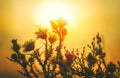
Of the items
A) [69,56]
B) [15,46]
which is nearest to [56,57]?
[69,56]

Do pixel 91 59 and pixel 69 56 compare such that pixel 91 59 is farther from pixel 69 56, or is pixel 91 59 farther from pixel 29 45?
pixel 29 45

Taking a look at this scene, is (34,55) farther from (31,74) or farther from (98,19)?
(98,19)

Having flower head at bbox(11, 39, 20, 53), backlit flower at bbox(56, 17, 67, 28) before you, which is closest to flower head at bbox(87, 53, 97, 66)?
backlit flower at bbox(56, 17, 67, 28)

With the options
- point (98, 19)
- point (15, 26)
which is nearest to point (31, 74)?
point (15, 26)

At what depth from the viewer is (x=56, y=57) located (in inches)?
89.8

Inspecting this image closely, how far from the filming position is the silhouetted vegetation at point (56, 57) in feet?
7.25

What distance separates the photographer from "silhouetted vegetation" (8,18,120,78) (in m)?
2.21

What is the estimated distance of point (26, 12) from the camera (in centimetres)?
252

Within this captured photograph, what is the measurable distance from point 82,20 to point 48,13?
0.75 feet

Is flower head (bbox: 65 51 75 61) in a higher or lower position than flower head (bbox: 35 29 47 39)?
lower

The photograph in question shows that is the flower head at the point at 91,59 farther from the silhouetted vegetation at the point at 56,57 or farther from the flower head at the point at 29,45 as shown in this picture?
the flower head at the point at 29,45

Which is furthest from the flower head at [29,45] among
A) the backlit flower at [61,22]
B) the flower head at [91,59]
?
the flower head at [91,59]

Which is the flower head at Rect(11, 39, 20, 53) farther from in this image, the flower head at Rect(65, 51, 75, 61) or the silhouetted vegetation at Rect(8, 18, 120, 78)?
the flower head at Rect(65, 51, 75, 61)

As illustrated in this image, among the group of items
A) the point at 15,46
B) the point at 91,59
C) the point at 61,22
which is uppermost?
the point at 61,22
